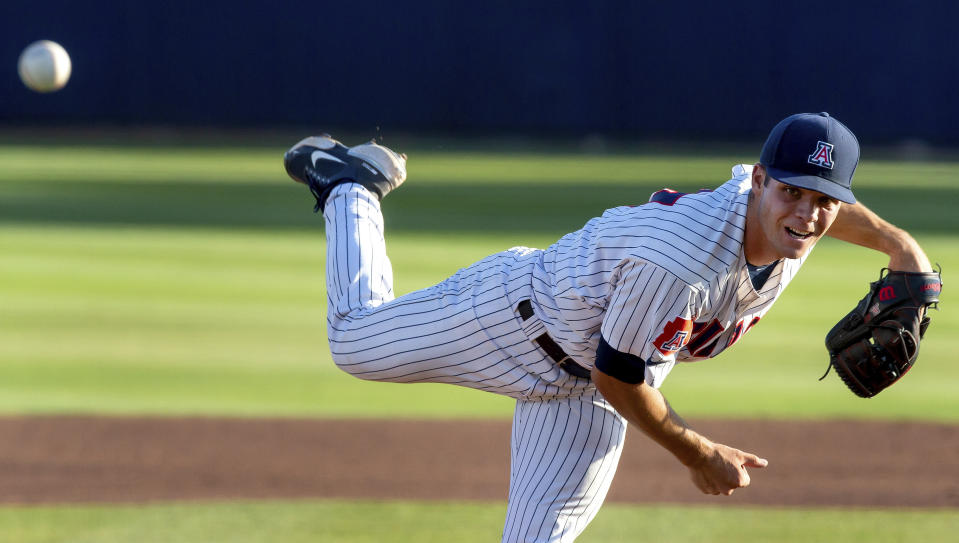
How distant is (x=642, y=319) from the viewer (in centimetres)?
282

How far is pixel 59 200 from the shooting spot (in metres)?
14.5

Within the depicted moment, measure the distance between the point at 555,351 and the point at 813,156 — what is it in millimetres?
900

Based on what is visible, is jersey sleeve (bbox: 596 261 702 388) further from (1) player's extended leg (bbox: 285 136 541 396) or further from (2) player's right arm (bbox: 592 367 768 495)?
(1) player's extended leg (bbox: 285 136 541 396)

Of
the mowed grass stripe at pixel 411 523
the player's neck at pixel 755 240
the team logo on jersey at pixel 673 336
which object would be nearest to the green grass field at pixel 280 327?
the mowed grass stripe at pixel 411 523

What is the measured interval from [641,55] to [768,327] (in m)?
15.7

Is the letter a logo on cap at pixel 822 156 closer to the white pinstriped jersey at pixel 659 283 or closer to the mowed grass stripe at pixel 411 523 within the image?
the white pinstriped jersey at pixel 659 283

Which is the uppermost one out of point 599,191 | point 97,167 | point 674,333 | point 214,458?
point 97,167

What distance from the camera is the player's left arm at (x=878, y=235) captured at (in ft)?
10.9

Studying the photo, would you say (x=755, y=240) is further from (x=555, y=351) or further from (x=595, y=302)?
(x=555, y=351)

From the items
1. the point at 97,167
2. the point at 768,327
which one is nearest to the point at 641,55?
the point at 97,167

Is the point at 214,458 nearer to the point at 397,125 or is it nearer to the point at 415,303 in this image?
the point at 415,303

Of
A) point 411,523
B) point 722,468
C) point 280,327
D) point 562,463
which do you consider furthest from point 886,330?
point 280,327

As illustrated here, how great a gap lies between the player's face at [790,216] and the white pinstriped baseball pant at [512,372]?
78 cm

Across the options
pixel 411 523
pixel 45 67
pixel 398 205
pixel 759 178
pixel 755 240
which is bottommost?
pixel 411 523
